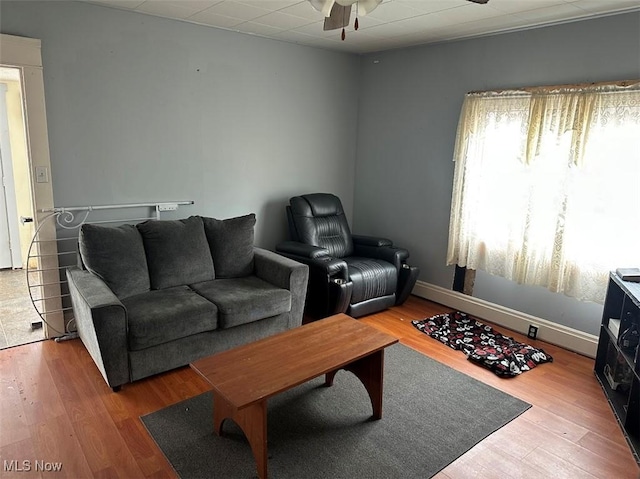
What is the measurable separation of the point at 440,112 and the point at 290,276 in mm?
2143

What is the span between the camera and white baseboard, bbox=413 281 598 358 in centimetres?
333

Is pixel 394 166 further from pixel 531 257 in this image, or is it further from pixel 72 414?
pixel 72 414

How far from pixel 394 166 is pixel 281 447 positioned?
3128mm

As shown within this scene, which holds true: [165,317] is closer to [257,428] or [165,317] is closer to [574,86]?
[257,428]

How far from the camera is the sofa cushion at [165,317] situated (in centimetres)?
266

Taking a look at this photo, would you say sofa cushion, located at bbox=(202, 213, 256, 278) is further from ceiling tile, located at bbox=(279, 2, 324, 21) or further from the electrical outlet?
ceiling tile, located at bbox=(279, 2, 324, 21)

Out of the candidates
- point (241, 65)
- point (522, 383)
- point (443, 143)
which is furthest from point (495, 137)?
point (241, 65)

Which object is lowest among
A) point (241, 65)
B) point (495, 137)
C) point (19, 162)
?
point (19, 162)

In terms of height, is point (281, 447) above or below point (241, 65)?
below

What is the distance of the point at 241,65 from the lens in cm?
391

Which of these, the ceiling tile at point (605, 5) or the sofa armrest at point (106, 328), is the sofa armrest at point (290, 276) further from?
the ceiling tile at point (605, 5)

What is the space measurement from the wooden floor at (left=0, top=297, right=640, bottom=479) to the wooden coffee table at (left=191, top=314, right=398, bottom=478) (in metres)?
0.41

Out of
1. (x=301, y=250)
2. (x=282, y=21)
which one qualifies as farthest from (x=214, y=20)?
(x=301, y=250)

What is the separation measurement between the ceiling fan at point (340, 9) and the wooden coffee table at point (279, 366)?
1535mm
